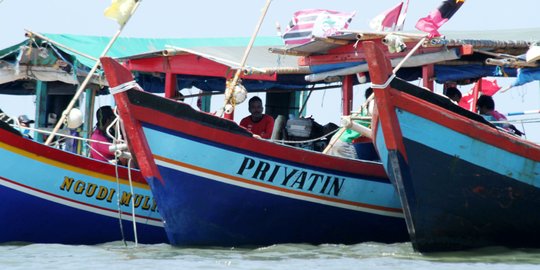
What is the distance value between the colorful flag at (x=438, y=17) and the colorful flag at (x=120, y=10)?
324 centimetres

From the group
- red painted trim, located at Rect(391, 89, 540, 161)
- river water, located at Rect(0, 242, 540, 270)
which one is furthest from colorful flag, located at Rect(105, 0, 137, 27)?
red painted trim, located at Rect(391, 89, 540, 161)

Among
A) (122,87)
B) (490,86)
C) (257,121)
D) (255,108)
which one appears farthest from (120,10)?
(490,86)

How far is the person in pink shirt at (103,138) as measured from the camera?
583 inches

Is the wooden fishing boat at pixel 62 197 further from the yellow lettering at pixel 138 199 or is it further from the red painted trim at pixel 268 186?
the red painted trim at pixel 268 186

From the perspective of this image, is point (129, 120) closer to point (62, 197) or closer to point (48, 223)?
point (62, 197)

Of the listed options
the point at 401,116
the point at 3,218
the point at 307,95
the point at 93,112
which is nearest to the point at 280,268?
the point at 401,116

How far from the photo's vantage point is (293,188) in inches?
519

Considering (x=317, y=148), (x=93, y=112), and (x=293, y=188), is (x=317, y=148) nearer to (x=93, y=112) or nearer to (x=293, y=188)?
(x=293, y=188)

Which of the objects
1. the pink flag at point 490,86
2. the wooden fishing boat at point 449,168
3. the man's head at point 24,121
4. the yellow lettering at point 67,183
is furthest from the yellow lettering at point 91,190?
the pink flag at point 490,86

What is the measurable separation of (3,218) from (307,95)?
6.73 metres

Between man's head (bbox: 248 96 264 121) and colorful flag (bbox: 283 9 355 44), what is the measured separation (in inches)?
39.1

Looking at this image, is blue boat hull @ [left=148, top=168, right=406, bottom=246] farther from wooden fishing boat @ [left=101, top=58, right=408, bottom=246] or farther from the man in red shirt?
the man in red shirt

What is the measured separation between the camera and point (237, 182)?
12.8 m

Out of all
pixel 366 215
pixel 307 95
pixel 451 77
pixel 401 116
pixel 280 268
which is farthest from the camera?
pixel 307 95
